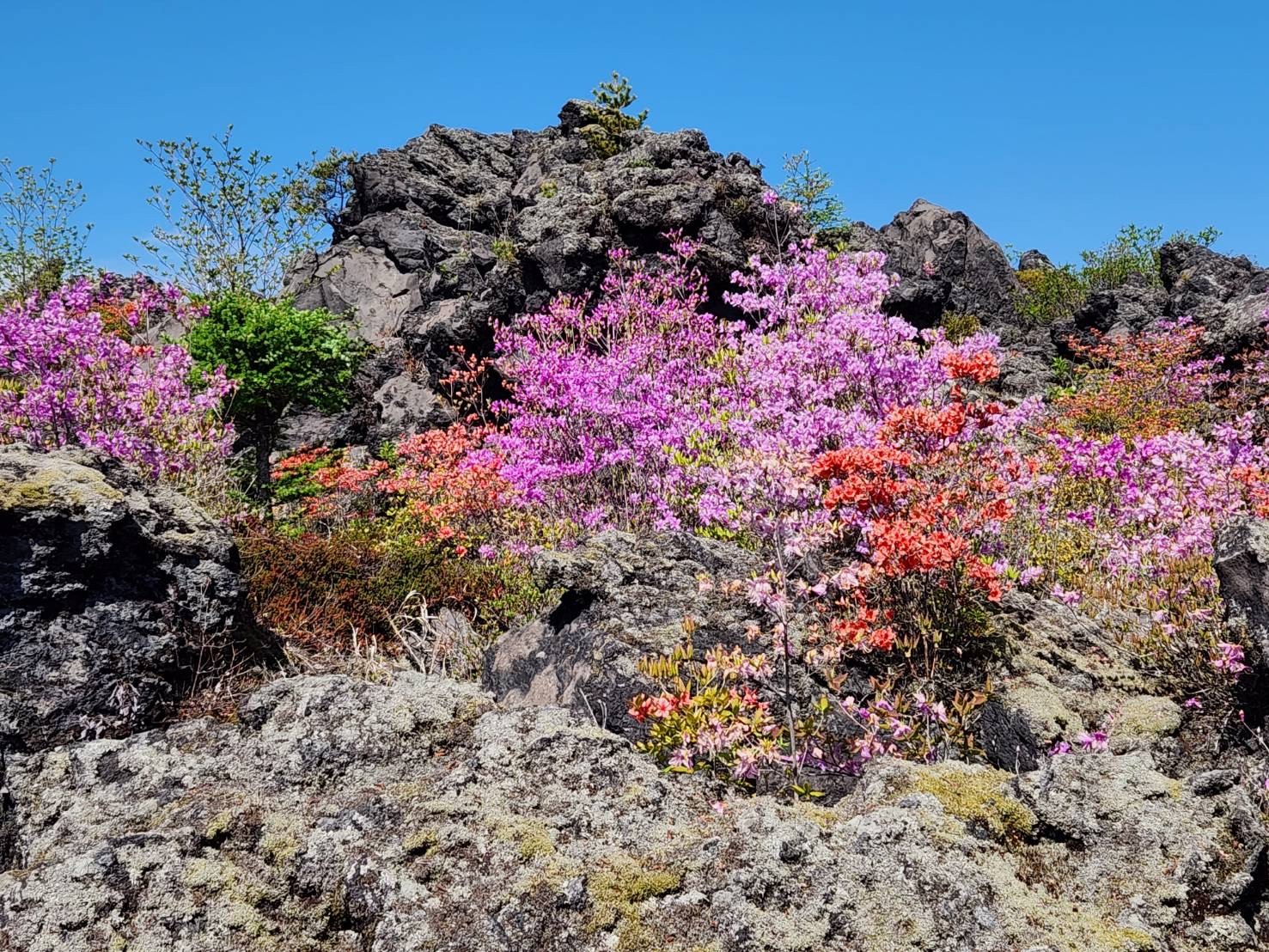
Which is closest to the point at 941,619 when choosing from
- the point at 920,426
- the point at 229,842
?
the point at 920,426

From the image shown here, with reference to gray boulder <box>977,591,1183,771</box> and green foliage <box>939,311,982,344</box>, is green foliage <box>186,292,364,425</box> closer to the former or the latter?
gray boulder <box>977,591,1183,771</box>

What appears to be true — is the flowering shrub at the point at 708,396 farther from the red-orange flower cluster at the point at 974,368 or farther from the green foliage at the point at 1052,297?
the green foliage at the point at 1052,297

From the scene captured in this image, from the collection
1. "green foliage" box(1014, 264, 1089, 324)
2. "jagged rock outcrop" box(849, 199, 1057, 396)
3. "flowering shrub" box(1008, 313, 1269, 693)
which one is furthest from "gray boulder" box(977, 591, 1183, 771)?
"green foliage" box(1014, 264, 1089, 324)

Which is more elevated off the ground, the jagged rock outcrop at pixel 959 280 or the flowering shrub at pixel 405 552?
the jagged rock outcrop at pixel 959 280

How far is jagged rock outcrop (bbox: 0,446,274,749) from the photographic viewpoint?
12.2 feet

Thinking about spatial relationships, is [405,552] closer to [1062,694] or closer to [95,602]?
[95,602]

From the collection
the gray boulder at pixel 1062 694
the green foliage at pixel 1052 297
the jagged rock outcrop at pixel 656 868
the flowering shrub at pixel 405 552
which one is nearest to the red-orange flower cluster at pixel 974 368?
the gray boulder at pixel 1062 694

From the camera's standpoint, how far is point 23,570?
153 inches

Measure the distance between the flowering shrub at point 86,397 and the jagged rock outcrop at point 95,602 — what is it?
4.70 metres

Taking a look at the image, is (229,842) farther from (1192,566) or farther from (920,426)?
(1192,566)

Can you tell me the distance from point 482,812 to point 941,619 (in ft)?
10.9

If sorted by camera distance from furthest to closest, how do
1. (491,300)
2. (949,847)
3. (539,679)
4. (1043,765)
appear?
(491,300) → (539,679) → (1043,765) → (949,847)

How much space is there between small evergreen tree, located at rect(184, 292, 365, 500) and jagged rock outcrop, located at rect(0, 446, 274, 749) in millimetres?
9685

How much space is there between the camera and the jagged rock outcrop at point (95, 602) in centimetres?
372
